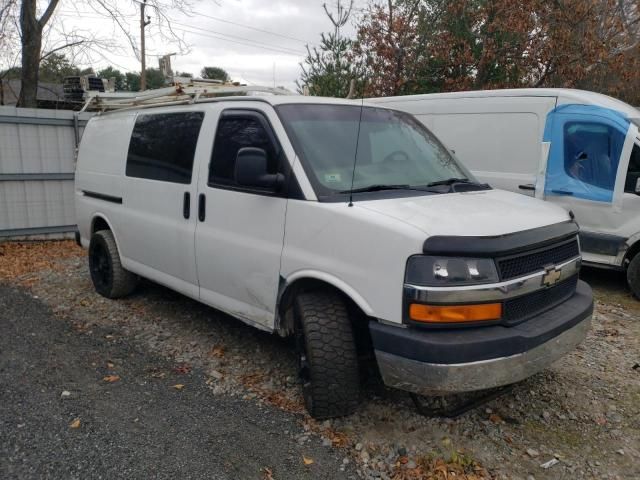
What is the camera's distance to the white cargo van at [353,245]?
2.82 metres

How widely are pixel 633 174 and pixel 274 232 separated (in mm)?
4563

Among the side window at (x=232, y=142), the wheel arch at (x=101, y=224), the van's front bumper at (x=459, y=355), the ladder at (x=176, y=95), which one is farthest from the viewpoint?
the wheel arch at (x=101, y=224)

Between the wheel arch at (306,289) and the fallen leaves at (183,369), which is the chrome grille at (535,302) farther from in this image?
the fallen leaves at (183,369)

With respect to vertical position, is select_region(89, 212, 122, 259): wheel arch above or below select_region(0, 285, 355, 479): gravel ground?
above

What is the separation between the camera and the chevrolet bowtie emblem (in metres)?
3.14

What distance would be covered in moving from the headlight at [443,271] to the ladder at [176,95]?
2137 millimetres

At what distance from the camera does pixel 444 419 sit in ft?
11.2

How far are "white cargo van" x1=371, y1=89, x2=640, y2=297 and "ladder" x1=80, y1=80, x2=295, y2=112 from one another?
3080 mm

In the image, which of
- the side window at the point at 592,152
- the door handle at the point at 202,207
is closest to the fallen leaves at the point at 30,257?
the door handle at the point at 202,207

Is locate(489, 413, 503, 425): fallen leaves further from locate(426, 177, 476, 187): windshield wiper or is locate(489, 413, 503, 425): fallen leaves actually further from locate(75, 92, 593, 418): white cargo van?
locate(426, 177, 476, 187): windshield wiper

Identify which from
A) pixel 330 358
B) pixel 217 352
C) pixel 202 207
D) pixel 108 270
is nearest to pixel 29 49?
pixel 108 270

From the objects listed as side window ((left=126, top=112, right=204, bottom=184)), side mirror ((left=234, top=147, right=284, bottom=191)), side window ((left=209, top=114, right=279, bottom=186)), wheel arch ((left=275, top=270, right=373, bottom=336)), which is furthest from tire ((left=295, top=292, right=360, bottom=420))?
side window ((left=126, top=112, right=204, bottom=184))

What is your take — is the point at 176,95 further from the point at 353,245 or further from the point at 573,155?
the point at 573,155

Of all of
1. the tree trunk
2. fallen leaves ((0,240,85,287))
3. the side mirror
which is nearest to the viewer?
the side mirror
